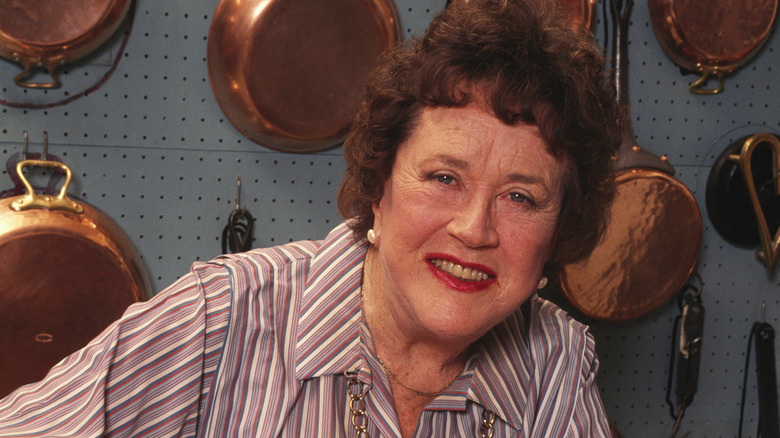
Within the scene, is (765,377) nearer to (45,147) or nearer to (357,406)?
(357,406)

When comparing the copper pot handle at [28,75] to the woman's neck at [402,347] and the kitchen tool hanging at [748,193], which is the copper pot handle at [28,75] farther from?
the kitchen tool hanging at [748,193]

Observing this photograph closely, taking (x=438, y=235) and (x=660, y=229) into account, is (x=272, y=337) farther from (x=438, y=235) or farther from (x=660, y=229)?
(x=660, y=229)

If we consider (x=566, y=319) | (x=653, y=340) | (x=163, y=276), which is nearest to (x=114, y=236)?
(x=163, y=276)

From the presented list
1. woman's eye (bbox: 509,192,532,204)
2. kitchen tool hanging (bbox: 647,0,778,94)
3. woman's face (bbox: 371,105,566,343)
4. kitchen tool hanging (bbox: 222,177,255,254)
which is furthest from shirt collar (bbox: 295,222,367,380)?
kitchen tool hanging (bbox: 647,0,778,94)

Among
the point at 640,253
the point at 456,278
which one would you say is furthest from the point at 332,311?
the point at 640,253

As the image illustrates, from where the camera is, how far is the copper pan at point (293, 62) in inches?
48.1

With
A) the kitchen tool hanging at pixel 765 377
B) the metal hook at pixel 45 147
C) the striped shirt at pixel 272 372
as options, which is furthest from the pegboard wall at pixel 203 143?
the striped shirt at pixel 272 372

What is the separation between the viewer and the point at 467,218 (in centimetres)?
77

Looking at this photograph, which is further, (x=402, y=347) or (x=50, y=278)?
(x=50, y=278)

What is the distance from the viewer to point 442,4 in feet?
4.49

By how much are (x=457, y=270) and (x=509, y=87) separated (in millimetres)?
218

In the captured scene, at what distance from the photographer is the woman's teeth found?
79 centimetres

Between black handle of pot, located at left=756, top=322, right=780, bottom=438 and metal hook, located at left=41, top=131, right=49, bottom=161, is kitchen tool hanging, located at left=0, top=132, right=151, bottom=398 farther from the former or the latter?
black handle of pot, located at left=756, top=322, right=780, bottom=438

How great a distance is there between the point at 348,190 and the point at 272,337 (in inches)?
10.4
